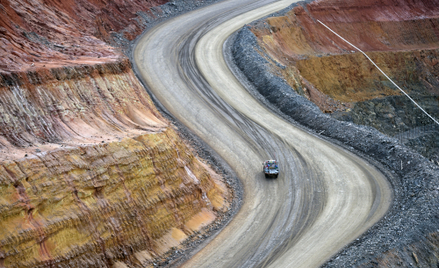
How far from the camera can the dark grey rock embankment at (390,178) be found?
17.2m

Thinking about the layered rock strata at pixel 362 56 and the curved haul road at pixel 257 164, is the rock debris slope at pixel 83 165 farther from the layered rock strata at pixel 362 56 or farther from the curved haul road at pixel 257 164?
the layered rock strata at pixel 362 56

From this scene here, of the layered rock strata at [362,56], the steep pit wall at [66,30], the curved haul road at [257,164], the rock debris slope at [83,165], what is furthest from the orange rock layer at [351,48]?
the rock debris slope at [83,165]

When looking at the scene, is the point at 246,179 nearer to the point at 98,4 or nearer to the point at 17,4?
the point at 17,4

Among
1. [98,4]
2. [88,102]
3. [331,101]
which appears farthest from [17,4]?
[331,101]

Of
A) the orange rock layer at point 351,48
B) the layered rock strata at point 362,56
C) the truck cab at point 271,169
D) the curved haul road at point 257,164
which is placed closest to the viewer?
the curved haul road at point 257,164

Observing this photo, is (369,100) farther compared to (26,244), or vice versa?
(369,100)

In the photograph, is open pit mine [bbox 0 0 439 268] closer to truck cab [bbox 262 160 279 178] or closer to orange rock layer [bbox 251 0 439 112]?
truck cab [bbox 262 160 279 178]

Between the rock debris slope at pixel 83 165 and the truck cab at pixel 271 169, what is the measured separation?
2.71 meters

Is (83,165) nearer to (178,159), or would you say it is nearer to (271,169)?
(178,159)

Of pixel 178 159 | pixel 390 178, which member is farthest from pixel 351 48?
pixel 178 159

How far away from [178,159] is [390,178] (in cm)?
1240

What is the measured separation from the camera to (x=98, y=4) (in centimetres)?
3559

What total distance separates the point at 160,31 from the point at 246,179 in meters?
19.8

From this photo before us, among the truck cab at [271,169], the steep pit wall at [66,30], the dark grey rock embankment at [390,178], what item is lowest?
the truck cab at [271,169]
